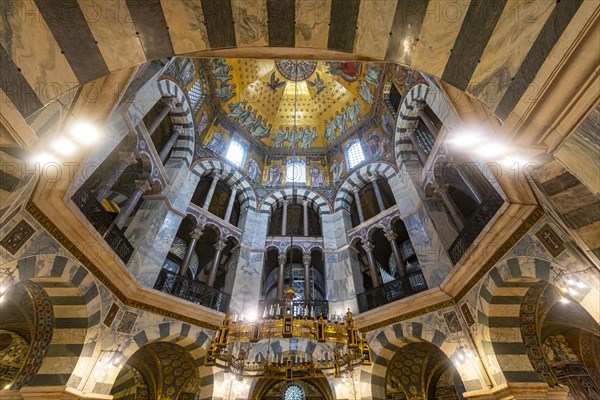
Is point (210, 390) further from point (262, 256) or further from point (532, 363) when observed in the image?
point (532, 363)

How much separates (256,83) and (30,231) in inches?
514

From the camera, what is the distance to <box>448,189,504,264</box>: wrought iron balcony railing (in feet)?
21.8

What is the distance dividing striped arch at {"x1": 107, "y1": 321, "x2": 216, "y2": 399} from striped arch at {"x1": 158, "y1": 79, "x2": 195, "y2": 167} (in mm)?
6255

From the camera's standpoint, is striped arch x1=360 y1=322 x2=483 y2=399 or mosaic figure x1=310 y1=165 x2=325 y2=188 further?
mosaic figure x1=310 y1=165 x2=325 y2=188

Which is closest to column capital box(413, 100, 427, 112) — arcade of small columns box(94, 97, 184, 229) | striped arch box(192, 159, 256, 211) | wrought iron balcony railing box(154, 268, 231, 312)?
striped arch box(192, 159, 256, 211)

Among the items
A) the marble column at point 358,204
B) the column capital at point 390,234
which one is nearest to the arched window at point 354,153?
the marble column at point 358,204

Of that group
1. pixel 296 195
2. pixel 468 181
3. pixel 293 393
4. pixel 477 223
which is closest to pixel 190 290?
pixel 293 393

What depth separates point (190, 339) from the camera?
27.4 feet

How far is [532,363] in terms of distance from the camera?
6.42 meters

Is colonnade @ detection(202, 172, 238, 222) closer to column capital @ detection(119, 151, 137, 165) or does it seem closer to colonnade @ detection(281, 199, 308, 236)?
colonnade @ detection(281, 199, 308, 236)

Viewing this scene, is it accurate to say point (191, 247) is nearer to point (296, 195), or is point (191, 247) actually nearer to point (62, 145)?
point (296, 195)

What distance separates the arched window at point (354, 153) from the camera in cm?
1452

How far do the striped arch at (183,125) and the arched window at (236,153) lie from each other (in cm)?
242

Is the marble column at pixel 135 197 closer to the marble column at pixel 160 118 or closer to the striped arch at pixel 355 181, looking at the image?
the marble column at pixel 160 118
